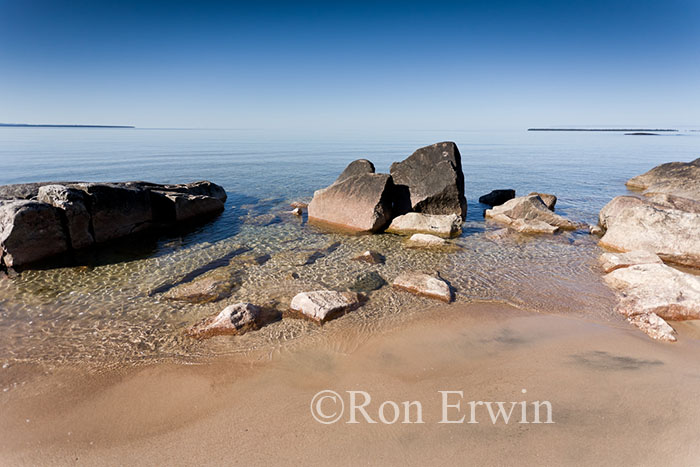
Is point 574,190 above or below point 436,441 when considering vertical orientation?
above

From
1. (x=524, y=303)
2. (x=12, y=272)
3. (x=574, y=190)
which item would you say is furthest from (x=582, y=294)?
(x=574, y=190)

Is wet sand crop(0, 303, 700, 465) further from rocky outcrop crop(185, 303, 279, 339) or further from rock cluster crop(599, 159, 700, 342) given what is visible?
rocky outcrop crop(185, 303, 279, 339)

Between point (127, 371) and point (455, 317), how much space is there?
5.64m

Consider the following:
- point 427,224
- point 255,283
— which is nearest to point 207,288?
point 255,283

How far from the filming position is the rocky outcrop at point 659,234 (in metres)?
9.15

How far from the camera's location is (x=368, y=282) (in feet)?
26.3

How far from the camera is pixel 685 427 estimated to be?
381cm

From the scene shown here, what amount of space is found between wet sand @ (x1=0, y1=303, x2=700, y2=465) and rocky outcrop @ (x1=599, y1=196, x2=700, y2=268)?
4.72 metres

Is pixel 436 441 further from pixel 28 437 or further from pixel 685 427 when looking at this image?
pixel 28 437

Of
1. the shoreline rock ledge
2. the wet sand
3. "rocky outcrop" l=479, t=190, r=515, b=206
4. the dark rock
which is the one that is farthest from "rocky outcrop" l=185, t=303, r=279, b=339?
"rocky outcrop" l=479, t=190, r=515, b=206

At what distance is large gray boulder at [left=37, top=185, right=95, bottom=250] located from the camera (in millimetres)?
9602

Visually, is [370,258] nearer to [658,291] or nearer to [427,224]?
[427,224]

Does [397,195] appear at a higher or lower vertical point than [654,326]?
higher

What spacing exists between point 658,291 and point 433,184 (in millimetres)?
8112
